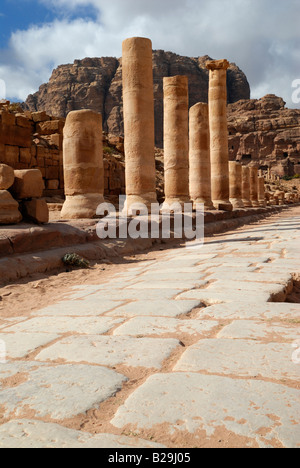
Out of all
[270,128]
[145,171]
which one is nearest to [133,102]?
[145,171]

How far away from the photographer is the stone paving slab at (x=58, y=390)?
1.83m

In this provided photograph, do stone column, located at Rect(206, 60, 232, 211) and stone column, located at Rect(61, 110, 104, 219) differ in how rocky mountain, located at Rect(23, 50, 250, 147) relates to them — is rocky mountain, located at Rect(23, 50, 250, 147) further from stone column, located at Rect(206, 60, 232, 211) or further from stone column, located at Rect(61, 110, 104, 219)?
stone column, located at Rect(61, 110, 104, 219)

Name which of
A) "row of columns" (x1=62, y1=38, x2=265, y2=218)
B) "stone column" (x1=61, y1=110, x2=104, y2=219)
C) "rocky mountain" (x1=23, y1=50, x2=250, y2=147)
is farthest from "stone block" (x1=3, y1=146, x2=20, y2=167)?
"rocky mountain" (x1=23, y1=50, x2=250, y2=147)

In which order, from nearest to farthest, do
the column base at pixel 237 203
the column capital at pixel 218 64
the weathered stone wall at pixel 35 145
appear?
the weathered stone wall at pixel 35 145 < the column capital at pixel 218 64 < the column base at pixel 237 203

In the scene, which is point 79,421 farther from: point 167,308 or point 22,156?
point 22,156

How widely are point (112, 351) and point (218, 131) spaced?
17.5 metres

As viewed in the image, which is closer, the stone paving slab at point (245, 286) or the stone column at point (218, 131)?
the stone paving slab at point (245, 286)

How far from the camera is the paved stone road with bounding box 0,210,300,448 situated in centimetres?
161

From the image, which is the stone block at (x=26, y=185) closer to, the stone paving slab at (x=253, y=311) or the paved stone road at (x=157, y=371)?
the paved stone road at (x=157, y=371)

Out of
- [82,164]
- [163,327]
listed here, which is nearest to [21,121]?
[82,164]

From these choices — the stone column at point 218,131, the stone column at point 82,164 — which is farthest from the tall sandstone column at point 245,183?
the stone column at point 82,164

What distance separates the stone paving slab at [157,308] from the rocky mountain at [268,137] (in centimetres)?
6456

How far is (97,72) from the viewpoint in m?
77.3

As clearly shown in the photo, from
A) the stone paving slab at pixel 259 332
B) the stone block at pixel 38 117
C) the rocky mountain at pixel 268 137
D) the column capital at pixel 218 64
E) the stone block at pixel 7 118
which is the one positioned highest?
the rocky mountain at pixel 268 137
